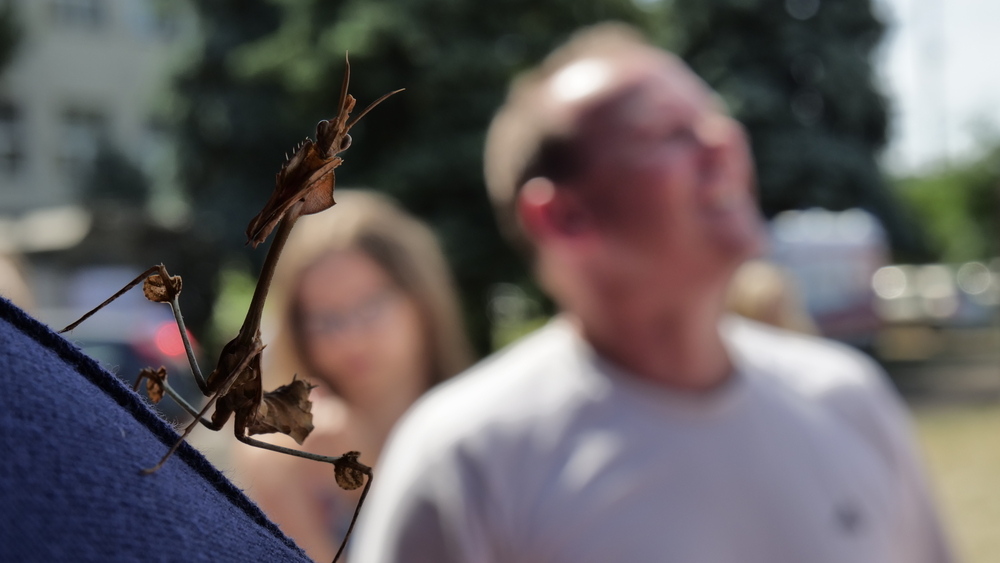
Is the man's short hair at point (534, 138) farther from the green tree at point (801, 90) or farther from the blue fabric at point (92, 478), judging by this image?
the green tree at point (801, 90)

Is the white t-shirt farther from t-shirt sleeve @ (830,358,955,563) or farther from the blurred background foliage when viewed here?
the blurred background foliage

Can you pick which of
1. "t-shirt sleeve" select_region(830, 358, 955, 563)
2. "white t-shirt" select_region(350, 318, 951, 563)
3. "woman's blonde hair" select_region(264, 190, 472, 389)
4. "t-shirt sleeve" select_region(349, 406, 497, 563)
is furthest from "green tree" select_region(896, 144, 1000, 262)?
"t-shirt sleeve" select_region(349, 406, 497, 563)

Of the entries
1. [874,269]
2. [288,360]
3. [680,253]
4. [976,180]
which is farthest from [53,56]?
[976,180]

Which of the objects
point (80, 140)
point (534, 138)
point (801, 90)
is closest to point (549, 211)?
point (534, 138)

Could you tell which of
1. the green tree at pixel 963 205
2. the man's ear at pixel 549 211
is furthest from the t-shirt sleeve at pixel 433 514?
the green tree at pixel 963 205

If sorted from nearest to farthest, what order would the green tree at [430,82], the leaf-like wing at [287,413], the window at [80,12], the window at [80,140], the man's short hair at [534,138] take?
the leaf-like wing at [287,413], the man's short hair at [534,138], the green tree at [430,82], the window at [80,12], the window at [80,140]

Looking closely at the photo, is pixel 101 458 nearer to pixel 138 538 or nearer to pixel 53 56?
pixel 138 538
